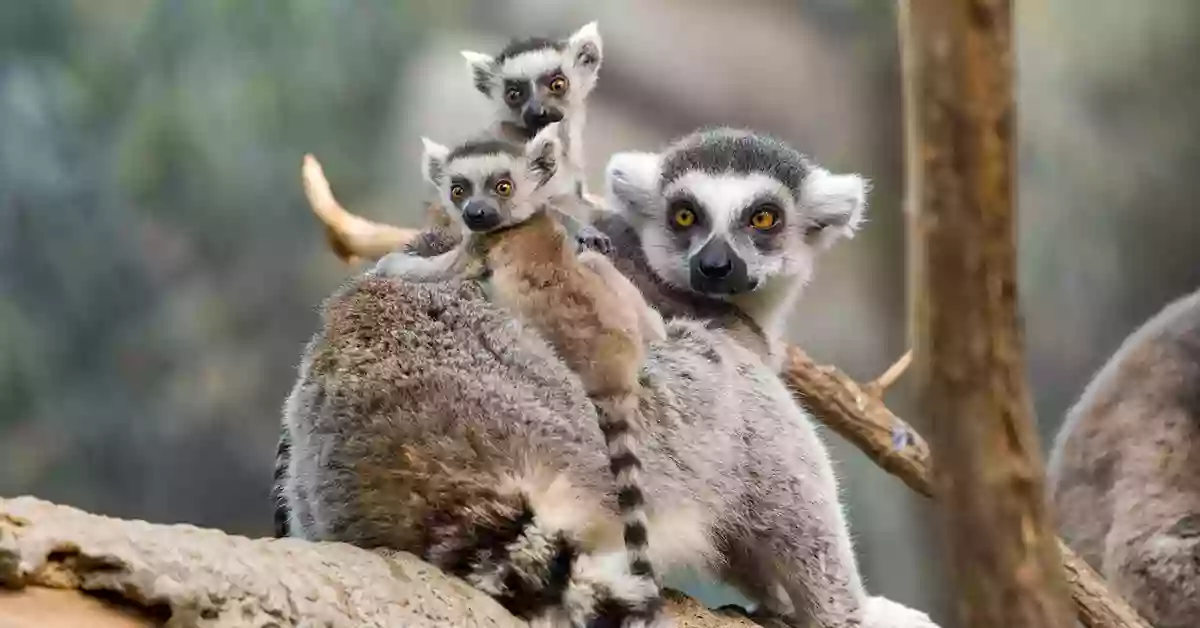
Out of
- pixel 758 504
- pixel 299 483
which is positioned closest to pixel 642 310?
pixel 758 504

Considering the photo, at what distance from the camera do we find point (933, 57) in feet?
3.60

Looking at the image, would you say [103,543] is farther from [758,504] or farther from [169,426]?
[169,426]

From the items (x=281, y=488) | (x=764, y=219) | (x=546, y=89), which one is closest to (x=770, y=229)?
(x=764, y=219)

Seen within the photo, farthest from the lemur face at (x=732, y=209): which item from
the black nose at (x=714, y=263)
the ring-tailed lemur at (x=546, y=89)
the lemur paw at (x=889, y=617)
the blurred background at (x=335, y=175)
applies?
the blurred background at (x=335, y=175)

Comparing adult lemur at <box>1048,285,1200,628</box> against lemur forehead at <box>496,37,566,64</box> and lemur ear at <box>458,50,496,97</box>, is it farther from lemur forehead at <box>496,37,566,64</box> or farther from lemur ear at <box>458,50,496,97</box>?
lemur ear at <box>458,50,496,97</box>

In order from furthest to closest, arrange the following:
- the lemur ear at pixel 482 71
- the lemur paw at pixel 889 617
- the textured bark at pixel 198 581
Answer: the lemur ear at pixel 482 71, the lemur paw at pixel 889 617, the textured bark at pixel 198 581

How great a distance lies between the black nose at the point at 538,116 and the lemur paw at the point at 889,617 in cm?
153

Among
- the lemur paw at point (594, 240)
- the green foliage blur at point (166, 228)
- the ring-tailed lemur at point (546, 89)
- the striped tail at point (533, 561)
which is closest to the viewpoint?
the striped tail at point (533, 561)

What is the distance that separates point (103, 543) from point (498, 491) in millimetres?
592

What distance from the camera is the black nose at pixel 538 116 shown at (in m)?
2.99

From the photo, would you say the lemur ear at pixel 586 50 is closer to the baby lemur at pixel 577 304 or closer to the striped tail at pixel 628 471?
the baby lemur at pixel 577 304

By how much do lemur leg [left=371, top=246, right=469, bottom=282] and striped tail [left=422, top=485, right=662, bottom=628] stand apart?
45 centimetres

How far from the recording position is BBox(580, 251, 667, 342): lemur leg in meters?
2.06

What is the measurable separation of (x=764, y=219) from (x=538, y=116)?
81 centimetres
